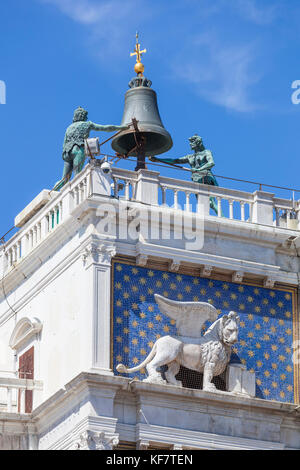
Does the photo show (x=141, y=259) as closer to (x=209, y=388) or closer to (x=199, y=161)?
(x=209, y=388)

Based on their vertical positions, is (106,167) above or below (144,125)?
below

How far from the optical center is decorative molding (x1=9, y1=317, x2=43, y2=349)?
35.8 meters

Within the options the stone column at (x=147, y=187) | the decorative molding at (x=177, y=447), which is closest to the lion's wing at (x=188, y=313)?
the stone column at (x=147, y=187)

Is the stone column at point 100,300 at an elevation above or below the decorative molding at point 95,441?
above

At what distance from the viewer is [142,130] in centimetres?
3703

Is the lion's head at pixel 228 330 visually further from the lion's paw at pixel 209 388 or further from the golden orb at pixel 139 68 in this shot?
the golden orb at pixel 139 68

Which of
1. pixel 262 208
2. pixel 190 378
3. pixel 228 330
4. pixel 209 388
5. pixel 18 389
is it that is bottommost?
pixel 209 388

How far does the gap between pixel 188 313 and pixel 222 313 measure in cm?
88

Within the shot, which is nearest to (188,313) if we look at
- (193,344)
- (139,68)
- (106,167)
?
(193,344)

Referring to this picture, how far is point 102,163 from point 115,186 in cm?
53

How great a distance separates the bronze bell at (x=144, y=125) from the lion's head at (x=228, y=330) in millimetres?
4528

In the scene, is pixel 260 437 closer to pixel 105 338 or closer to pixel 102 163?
pixel 105 338

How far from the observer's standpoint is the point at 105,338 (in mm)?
33562

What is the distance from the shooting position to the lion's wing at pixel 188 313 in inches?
1352
